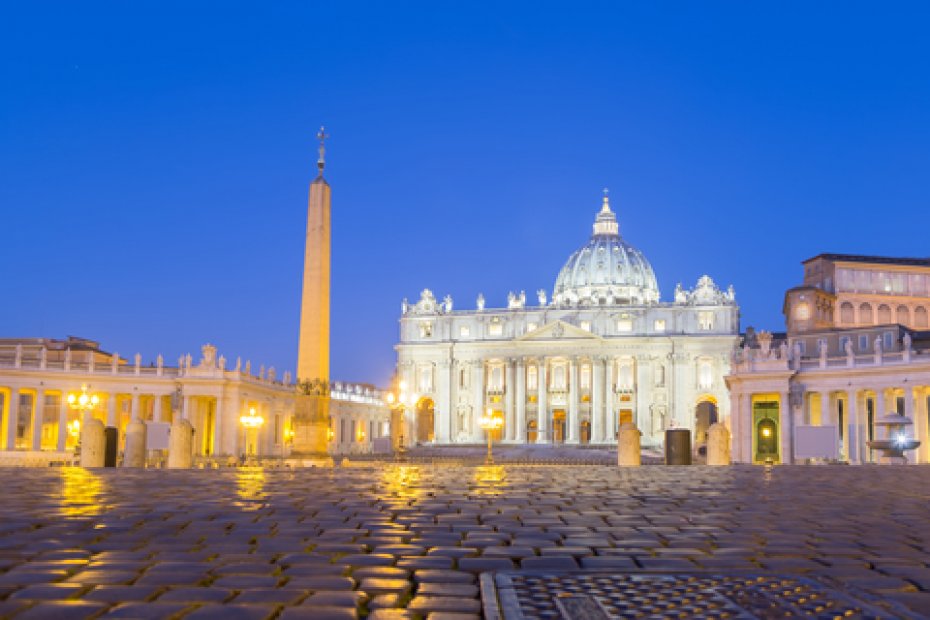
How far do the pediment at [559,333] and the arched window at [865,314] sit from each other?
31.4 m

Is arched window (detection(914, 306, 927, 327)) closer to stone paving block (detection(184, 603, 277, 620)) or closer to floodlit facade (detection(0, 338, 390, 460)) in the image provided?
floodlit facade (detection(0, 338, 390, 460))

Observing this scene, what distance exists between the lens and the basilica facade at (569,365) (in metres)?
97.1

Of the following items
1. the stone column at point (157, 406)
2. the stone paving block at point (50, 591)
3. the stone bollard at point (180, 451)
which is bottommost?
the stone paving block at point (50, 591)

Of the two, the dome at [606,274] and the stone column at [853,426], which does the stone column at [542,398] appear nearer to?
the dome at [606,274]

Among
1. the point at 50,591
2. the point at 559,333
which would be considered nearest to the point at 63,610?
the point at 50,591

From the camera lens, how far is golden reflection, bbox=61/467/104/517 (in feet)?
34.7

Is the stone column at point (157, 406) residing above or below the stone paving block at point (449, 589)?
above

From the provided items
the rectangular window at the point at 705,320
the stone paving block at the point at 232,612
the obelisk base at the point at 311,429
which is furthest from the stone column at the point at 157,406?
the stone paving block at the point at 232,612

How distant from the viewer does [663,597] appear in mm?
5543

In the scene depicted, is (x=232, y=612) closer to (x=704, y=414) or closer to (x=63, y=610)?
(x=63, y=610)

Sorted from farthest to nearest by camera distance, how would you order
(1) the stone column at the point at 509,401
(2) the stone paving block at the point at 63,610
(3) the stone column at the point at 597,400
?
(1) the stone column at the point at 509,401 → (3) the stone column at the point at 597,400 → (2) the stone paving block at the point at 63,610

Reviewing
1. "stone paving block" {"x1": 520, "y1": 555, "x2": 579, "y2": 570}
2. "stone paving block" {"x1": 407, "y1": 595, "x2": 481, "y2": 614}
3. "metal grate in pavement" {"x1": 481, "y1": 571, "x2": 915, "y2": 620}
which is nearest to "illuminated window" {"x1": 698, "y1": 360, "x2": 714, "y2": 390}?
"stone paving block" {"x1": 520, "y1": 555, "x2": 579, "y2": 570}

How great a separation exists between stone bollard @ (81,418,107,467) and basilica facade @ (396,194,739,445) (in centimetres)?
7505

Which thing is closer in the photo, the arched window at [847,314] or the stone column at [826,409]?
the stone column at [826,409]
